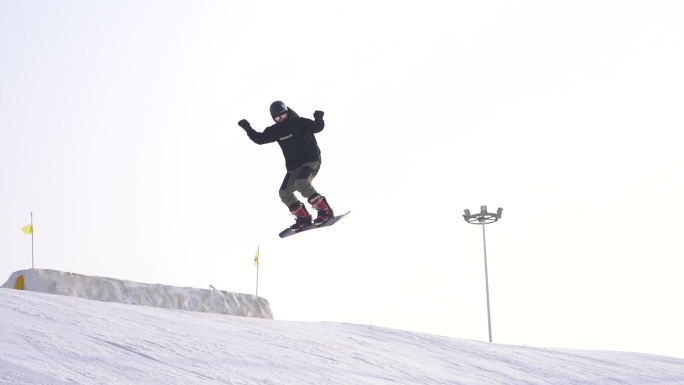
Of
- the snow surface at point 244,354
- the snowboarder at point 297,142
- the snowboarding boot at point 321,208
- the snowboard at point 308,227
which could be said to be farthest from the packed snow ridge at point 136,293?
the snowboarder at point 297,142

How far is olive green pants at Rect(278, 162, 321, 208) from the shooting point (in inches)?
469

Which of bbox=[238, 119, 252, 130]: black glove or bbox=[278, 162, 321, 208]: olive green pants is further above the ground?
bbox=[238, 119, 252, 130]: black glove

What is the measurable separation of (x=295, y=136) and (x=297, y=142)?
0.08 metres

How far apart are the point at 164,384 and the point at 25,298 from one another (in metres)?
3.86

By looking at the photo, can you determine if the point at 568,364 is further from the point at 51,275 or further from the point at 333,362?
the point at 51,275

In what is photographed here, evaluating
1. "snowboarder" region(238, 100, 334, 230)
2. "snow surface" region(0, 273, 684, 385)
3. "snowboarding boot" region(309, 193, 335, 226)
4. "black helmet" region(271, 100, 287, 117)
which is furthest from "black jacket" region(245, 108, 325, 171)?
"snow surface" region(0, 273, 684, 385)

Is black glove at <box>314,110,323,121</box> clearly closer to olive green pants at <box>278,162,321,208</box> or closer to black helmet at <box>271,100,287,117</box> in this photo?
black helmet at <box>271,100,287,117</box>

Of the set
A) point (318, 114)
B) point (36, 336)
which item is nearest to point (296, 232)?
point (318, 114)

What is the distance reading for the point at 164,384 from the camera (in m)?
7.14

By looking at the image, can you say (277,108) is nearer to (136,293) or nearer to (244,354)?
(244,354)

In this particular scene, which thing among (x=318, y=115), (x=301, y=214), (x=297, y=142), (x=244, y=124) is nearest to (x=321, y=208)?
(x=301, y=214)

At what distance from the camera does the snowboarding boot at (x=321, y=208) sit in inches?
480

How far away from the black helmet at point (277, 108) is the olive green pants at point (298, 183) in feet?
2.56

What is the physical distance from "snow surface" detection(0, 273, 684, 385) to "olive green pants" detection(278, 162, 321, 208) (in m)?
1.73
